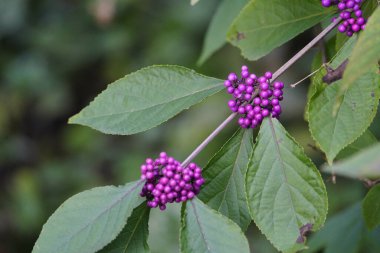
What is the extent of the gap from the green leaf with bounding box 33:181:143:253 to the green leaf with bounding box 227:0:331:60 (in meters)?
0.45

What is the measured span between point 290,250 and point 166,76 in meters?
0.44

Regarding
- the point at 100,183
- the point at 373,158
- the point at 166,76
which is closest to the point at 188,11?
the point at 100,183

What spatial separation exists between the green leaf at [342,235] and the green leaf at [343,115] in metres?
1.10

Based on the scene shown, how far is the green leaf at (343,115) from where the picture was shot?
1041 millimetres

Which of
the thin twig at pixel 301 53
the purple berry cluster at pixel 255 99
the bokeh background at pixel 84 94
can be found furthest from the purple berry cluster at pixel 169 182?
the bokeh background at pixel 84 94

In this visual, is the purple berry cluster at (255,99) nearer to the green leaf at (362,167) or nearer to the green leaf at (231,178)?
the green leaf at (231,178)

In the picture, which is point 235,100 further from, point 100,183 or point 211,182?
point 100,183

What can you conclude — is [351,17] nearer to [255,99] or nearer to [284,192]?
[255,99]

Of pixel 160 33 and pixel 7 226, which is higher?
pixel 160 33

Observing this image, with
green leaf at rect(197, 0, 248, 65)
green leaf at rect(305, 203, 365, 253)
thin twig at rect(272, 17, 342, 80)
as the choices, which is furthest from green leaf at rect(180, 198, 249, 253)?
green leaf at rect(305, 203, 365, 253)

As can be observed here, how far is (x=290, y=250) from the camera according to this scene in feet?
3.40

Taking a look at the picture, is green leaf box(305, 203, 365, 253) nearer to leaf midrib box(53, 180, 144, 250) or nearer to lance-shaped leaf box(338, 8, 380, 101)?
leaf midrib box(53, 180, 144, 250)

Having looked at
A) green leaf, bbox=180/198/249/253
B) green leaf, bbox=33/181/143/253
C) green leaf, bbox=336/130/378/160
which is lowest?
green leaf, bbox=336/130/378/160

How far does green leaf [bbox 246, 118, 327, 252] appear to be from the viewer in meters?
1.04
